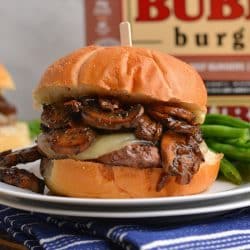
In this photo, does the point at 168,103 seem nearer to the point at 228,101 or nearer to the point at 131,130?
the point at 131,130

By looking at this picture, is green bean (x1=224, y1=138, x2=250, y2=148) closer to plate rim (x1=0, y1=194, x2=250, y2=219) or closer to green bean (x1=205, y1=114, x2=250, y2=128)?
green bean (x1=205, y1=114, x2=250, y2=128)

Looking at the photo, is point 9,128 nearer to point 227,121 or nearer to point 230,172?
point 227,121

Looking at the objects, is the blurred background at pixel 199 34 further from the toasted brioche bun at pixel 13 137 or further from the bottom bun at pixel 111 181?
the bottom bun at pixel 111 181

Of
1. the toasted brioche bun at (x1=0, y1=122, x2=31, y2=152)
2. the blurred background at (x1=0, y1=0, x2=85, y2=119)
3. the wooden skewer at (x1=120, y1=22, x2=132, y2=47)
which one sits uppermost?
the wooden skewer at (x1=120, y1=22, x2=132, y2=47)

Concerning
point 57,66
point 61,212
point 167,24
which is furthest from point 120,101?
point 167,24

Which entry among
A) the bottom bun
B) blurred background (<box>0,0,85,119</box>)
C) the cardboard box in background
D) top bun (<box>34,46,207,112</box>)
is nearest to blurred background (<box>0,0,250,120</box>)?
the cardboard box in background
